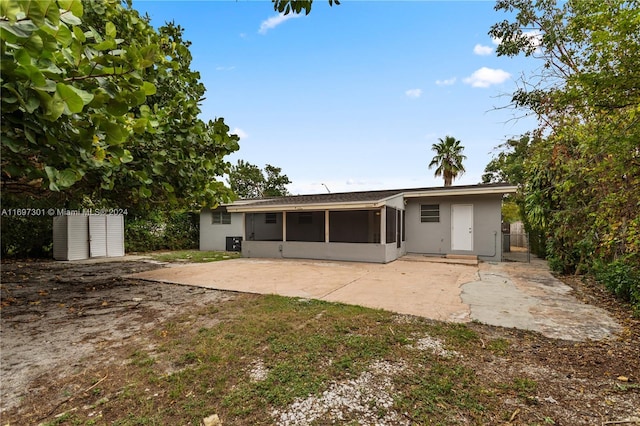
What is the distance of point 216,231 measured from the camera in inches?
613

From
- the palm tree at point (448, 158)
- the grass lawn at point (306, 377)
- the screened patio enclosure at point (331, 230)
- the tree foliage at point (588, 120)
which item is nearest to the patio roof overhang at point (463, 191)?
the screened patio enclosure at point (331, 230)

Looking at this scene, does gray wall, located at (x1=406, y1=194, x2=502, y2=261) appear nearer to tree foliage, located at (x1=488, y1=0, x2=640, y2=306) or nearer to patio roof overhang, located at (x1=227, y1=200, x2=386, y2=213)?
tree foliage, located at (x1=488, y1=0, x2=640, y2=306)

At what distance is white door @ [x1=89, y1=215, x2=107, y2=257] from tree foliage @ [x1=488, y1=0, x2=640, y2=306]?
14668 millimetres

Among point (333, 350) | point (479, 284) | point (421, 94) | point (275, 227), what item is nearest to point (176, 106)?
point (333, 350)

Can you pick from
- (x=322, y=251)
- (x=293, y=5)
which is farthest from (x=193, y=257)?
(x=293, y=5)

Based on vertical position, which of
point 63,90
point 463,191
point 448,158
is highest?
point 448,158

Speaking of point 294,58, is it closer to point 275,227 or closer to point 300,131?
point 300,131

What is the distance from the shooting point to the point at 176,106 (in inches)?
189

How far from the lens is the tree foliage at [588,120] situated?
3.16m

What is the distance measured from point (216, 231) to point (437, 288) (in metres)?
12.4

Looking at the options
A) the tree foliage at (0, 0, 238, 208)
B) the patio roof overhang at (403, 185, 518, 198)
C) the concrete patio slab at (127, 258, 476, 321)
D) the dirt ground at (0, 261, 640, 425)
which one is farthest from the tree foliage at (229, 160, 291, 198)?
the tree foliage at (0, 0, 238, 208)

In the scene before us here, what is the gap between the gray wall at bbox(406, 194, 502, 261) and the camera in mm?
10758

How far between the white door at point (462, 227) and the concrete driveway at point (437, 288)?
66.4 inches

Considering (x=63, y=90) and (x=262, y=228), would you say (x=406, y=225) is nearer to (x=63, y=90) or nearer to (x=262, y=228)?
(x=262, y=228)
